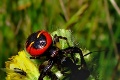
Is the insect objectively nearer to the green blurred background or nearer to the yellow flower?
the yellow flower

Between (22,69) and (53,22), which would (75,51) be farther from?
(53,22)

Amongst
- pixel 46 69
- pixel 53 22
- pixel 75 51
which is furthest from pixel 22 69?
pixel 53 22

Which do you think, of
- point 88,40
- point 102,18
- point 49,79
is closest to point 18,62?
point 49,79

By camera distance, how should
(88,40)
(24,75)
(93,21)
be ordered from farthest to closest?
(93,21) → (88,40) → (24,75)

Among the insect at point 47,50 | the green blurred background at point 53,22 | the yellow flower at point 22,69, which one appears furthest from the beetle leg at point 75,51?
the green blurred background at point 53,22

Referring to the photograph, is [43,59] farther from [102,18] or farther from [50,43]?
[102,18]

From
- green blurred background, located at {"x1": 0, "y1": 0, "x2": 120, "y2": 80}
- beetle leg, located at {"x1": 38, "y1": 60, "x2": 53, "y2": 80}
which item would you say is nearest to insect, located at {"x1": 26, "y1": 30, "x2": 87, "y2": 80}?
beetle leg, located at {"x1": 38, "y1": 60, "x2": 53, "y2": 80}

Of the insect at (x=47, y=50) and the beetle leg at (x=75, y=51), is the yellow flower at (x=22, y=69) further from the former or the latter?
the beetle leg at (x=75, y=51)

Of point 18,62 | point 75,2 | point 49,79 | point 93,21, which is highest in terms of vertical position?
point 75,2
